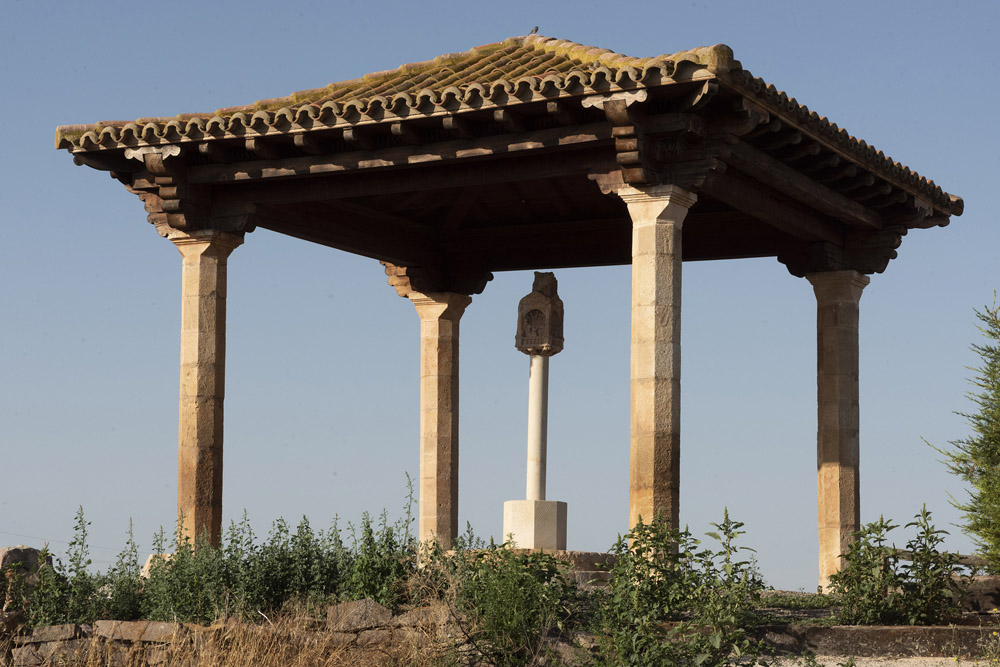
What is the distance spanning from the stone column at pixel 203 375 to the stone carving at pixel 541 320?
351 cm

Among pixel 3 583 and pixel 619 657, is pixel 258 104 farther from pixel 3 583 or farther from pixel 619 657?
pixel 619 657

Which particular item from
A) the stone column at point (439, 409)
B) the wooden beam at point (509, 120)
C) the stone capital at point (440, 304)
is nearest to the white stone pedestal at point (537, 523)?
the stone column at point (439, 409)

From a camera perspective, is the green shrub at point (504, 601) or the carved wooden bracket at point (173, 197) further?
the carved wooden bracket at point (173, 197)

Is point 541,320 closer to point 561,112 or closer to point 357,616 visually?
point 561,112

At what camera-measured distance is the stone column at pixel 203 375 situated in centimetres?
1471

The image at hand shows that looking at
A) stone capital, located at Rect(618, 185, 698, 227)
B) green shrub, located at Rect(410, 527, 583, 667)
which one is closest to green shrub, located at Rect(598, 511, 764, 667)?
green shrub, located at Rect(410, 527, 583, 667)

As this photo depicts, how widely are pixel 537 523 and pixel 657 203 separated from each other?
15.2ft

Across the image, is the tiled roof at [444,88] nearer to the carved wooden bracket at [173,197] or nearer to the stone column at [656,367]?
the carved wooden bracket at [173,197]

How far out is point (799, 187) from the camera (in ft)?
48.4

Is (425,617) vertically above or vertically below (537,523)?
below

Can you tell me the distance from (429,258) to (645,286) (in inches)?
239

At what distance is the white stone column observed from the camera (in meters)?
16.3

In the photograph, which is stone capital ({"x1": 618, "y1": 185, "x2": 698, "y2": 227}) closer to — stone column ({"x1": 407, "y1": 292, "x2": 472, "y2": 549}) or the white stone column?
the white stone column

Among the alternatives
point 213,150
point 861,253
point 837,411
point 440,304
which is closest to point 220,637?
point 213,150
